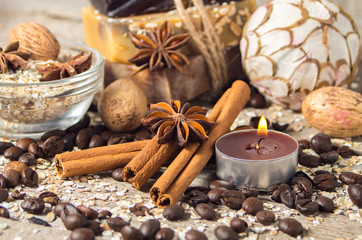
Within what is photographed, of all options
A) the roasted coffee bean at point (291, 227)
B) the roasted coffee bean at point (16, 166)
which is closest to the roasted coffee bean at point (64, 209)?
the roasted coffee bean at point (16, 166)

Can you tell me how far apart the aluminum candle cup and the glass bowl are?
1.53 ft

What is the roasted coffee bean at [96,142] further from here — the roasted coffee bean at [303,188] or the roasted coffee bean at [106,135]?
the roasted coffee bean at [303,188]

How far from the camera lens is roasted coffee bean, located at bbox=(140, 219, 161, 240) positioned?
97cm

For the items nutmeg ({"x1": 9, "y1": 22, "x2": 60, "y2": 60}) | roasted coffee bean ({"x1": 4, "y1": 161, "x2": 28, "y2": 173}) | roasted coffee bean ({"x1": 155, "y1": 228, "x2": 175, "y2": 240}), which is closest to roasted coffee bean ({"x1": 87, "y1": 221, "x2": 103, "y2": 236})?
roasted coffee bean ({"x1": 155, "y1": 228, "x2": 175, "y2": 240})

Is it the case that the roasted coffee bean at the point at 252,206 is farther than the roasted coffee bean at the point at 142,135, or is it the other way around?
the roasted coffee bean at the point at 142,135

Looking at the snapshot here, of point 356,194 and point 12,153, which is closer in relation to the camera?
point 356,194

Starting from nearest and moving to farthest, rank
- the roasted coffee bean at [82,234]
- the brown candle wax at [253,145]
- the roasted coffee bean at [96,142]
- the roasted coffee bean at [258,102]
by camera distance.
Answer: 1. the roasted coffee bean at [82,234]
2. the brown candle wax at [253,145]
3. the roasted coffee bean at [96,142]
4. the roasted coffee bean at [258,102]

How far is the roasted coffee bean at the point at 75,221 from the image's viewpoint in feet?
3.24

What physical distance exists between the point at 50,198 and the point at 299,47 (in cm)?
90

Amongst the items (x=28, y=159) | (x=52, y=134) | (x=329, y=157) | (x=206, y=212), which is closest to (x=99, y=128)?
(x=52, y=134)

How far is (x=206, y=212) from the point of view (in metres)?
1.05

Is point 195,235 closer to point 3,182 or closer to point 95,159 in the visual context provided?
point 95,159

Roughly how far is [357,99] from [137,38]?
2.38 ft

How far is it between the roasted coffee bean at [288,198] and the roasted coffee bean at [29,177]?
0.61m
